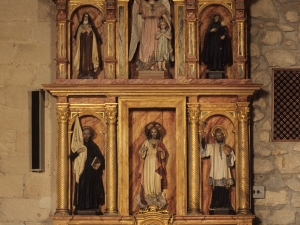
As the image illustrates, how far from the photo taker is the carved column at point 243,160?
12.8 metres

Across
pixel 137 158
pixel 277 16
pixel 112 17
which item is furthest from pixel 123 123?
pixel 277 16

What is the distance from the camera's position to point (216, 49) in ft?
42.5

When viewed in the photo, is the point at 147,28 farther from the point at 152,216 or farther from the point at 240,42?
the point at 152,216

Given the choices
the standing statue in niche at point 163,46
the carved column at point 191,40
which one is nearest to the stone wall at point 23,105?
the standing statue in niche at point 163,46

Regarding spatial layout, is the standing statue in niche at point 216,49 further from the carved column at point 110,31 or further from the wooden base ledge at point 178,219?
the wooden base ledge at point 178,219

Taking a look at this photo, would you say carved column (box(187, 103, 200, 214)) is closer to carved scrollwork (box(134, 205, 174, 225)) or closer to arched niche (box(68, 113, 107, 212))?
carved scrollwork (box(134, 205, 174, 225))

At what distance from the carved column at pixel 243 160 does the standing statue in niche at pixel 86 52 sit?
190cm

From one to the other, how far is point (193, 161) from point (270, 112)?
47.6 inches

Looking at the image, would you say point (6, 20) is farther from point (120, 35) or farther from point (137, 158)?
point (137, 158)

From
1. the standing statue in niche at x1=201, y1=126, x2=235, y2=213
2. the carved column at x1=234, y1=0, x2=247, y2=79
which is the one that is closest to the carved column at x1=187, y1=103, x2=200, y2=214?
the standing statue in niche at x1=201, y1=126, x2=235, y2=213

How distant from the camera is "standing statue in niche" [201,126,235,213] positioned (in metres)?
12.9

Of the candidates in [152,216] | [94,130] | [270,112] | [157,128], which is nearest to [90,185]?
[94,130]

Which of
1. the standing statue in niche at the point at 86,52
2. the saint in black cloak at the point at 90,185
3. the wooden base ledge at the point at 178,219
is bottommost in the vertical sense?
the wooden base ledge at the point at 178,219

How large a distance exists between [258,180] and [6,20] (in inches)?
150
